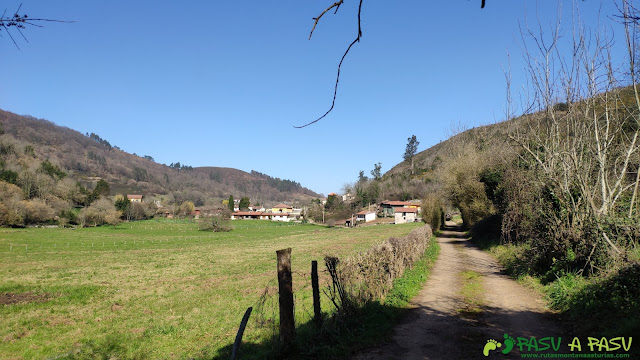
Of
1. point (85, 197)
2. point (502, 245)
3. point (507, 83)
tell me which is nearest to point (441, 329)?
point (507, 83)

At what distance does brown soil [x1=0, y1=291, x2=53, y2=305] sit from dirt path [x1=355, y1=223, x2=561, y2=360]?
1905cm

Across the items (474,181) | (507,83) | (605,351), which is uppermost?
(507,83)

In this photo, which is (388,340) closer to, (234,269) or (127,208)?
(234,269)

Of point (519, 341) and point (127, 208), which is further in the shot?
point (127, 208)

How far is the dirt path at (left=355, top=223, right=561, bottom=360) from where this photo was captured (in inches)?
261

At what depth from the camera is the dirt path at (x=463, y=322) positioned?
6629 mm

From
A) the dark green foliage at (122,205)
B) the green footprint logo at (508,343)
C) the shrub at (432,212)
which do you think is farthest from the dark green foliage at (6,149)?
the green footprint logo at (508,343)

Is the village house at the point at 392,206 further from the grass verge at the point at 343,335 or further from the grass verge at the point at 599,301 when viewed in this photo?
the grass verge at the point at 343,335

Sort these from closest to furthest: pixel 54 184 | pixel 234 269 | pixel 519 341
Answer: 1. pixel 519 341
2. pixel 234 269
3. pixel 54 184

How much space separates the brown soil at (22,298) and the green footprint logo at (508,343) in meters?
21.1

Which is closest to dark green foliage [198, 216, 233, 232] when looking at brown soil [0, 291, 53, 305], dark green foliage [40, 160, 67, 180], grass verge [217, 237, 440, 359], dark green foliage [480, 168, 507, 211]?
brown soil [0, 291, 53, 305]

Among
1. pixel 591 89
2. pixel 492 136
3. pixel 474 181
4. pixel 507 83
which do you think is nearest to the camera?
pixel 591 89

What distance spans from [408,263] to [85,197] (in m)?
123

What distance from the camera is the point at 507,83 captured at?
1470 centimetres
